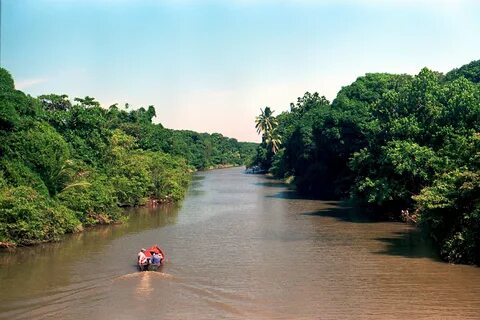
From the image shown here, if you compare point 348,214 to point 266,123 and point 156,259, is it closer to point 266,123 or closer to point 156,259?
point 156,259

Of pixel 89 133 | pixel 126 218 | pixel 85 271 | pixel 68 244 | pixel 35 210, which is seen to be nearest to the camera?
pixel 85 271

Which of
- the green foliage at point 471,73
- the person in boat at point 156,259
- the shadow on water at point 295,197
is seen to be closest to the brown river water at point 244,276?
the person in boat at point 156,259

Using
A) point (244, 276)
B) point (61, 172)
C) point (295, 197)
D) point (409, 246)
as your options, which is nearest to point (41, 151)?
point (61, 172)

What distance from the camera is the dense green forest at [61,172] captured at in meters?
25.4

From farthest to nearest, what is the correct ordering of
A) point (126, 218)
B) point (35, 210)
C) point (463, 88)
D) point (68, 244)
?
point (126, 218), point (463, 88), point (68, 244), point (35, 210)

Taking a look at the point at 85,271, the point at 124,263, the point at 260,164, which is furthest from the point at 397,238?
the point at 260,164

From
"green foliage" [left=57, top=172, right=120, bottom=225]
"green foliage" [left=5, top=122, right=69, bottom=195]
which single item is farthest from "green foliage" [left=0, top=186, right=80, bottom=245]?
"green foliage" [left=57, top=172, right=120, bottom=225]

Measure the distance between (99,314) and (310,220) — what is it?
21508 mm

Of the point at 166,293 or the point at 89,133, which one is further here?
the point at 89,133

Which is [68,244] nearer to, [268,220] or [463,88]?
[268,220]

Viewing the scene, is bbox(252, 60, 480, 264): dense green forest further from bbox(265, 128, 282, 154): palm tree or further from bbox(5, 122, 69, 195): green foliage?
bbox(265, 128, 282, 154): palm tree

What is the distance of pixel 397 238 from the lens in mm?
28188

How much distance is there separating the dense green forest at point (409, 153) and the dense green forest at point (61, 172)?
16.0 meters

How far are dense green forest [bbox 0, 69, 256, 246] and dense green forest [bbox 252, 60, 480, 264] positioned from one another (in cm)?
1597
